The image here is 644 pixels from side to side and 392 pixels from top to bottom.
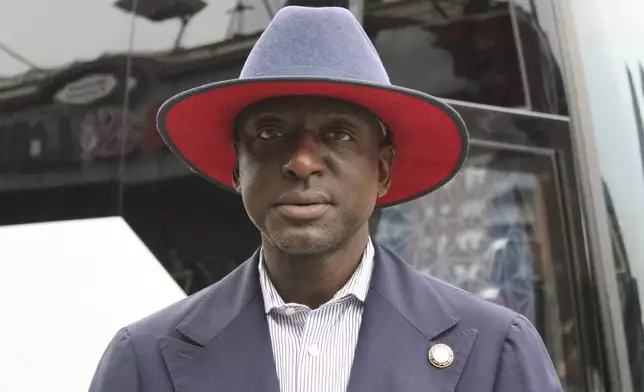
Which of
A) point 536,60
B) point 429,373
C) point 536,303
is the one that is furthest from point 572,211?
point 429,373

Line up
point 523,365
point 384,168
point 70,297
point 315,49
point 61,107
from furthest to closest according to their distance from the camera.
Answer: point 61,107
point 70,297
point 384,168
point 315,49
point 523,365

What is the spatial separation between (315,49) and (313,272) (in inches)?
16.0

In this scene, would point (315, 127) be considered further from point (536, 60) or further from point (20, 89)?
point (20, 89)

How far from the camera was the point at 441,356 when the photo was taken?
1.21 metres

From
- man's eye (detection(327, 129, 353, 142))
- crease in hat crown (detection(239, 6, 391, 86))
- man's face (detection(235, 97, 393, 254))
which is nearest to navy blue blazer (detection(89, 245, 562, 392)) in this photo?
man's face (detection(235, 97, 393, 254))

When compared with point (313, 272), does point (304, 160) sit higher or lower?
higher

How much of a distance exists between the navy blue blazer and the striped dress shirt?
2 cm

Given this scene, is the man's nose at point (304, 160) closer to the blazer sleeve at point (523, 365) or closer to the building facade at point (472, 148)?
the blazer sleeve at point (523, 365)

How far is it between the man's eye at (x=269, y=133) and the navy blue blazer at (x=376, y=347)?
0.92 feet

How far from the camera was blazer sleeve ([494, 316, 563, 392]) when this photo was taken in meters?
1.18

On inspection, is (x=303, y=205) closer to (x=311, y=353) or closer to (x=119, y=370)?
(x=311, y=353)

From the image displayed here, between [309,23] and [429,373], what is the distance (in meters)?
0.66

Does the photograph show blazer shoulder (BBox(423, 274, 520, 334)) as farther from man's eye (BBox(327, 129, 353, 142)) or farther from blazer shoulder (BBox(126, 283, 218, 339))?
blazer shoulder (BBox(126, 283, 218, 339))

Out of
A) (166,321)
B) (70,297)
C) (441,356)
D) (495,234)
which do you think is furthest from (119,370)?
(495,234)
